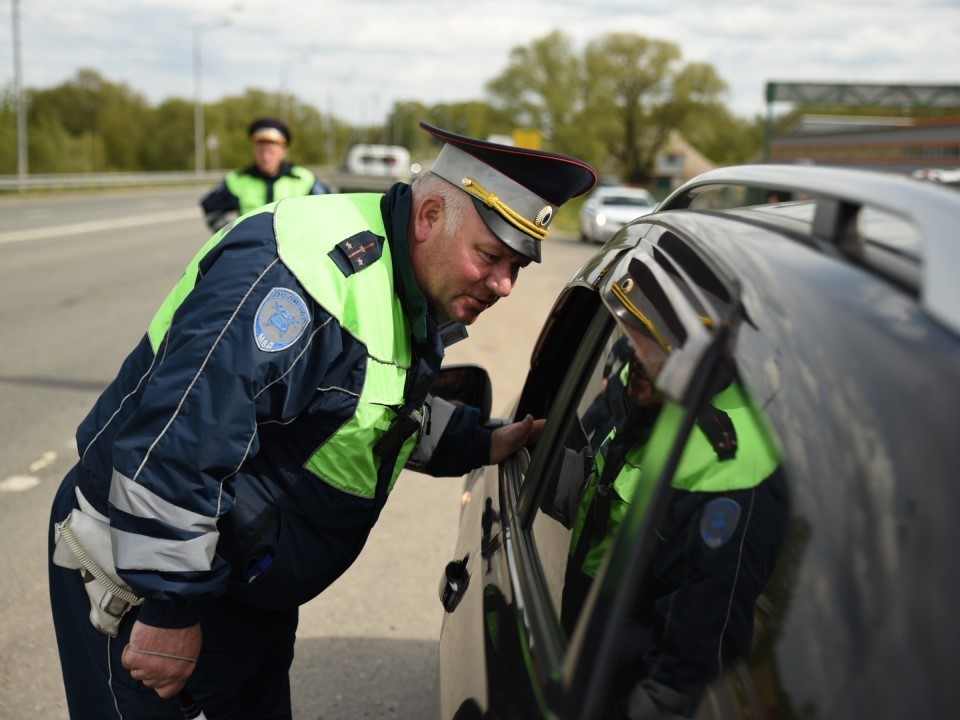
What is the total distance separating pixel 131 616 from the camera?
2.13m

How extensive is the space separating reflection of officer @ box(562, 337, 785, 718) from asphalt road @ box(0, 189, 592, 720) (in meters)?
0.88

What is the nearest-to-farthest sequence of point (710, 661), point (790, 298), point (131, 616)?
point (790, 298) → point (710, 661) → point (131, 616)

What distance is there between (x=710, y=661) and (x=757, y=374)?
1.31 feet

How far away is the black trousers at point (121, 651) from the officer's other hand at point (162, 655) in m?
0.18

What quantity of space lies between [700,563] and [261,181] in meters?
6.37

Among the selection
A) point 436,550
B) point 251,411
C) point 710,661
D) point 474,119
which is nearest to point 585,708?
point 710,661

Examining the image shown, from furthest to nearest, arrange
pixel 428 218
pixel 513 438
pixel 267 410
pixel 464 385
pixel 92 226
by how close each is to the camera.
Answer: pixel 92 226, pixel 464 385, pixel 513 438, pixel 428 218, pixel 267 410

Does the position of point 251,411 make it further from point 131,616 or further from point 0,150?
point 0,150

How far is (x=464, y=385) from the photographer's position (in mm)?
2926

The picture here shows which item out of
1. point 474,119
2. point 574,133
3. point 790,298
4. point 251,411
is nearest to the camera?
point 790,298

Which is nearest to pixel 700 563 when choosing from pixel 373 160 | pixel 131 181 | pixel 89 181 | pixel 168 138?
pixel 373 160

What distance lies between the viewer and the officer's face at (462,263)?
222 cm

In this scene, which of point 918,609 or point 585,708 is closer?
point 918,609

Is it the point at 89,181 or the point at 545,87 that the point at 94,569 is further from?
the point at 545,87
